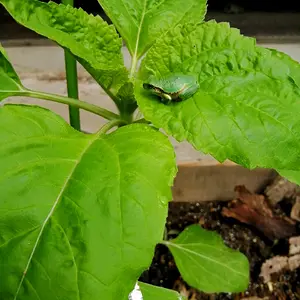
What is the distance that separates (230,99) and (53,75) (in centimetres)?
84

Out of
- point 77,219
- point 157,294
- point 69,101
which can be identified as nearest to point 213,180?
point 157,294

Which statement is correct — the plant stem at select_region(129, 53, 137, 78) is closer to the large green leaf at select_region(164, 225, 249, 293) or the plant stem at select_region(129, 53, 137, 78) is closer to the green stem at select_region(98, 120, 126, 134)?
the green stem at select_region(98, 120, 126, 134)

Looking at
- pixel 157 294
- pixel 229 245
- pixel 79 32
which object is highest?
pixel 79 32

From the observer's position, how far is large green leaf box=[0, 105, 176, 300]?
1.47ft

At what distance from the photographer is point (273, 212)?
43.0 inches

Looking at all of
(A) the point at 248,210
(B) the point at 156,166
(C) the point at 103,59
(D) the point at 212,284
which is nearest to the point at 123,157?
(B) the point at 156,166

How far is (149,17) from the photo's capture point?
2.17ft

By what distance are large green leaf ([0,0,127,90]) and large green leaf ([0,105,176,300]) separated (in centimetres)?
12

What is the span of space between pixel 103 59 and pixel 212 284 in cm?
47

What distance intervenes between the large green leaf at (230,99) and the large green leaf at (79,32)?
0.14 ft

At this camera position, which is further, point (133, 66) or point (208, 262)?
point (208, 262)

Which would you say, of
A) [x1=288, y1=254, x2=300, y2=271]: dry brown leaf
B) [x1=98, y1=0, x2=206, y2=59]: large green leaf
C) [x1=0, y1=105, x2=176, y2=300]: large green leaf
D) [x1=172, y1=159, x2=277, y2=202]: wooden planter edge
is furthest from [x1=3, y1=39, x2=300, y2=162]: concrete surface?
[x1=0, y1=105, x2=176, y2=300]: large green leaf

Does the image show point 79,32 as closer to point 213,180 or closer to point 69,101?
point 69,101

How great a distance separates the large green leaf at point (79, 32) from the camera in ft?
1.88
